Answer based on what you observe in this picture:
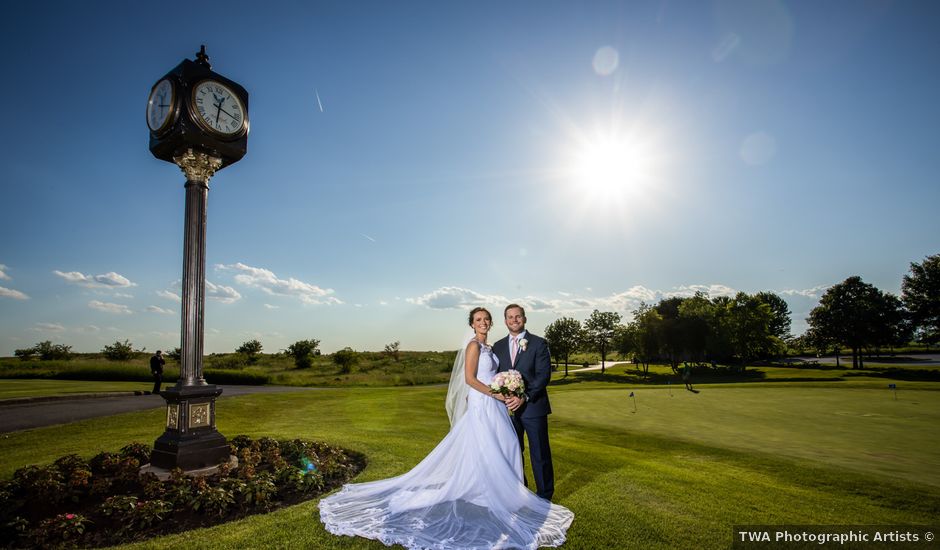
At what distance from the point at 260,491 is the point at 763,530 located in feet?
22.9

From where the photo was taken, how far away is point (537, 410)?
20.9ft

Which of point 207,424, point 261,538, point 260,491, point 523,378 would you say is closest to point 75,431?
point 207,424

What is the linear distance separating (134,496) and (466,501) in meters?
4.75

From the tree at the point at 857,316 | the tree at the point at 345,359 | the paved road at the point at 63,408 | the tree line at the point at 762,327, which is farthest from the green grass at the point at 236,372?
the tree at the point at 857,316

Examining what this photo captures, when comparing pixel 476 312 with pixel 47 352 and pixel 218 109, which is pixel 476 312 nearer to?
pixel 218 109

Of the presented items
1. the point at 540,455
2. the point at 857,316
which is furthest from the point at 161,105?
the point at 857,316

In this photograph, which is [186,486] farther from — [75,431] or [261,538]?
[75,431]

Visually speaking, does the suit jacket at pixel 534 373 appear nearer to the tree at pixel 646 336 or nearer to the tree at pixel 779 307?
the tree at pixel 646 336

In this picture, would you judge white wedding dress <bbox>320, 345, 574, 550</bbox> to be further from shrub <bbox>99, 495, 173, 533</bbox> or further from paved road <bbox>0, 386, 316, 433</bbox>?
paved road <bbox>0, 386, 316, 433</bbox>

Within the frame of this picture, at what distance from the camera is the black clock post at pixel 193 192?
7.81m

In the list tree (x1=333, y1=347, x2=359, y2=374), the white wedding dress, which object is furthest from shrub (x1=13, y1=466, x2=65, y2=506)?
tree (x1=333, y1=347, x2=359, y2=374)

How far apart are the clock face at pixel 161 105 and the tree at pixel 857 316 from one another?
7462cm

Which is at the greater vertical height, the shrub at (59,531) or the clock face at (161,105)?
the clock face at (161,105)

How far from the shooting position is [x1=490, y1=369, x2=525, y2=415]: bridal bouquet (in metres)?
5.95
